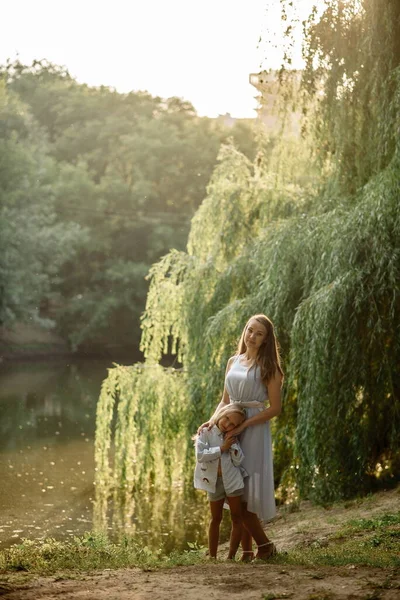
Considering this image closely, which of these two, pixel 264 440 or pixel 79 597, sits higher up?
pixel 264 440

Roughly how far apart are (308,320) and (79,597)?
5142 millimetres

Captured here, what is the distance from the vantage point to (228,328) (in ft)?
37.4

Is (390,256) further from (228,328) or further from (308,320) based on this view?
(228,328)

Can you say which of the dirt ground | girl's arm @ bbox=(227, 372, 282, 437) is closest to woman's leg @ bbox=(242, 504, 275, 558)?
the dirt ground

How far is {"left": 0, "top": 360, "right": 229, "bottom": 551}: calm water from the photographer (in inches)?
438

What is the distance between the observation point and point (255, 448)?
6352mm

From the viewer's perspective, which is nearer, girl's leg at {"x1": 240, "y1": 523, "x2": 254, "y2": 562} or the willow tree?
girl's leg at {"x1": 240, "y1": 523, "x2": 254, "y2": 562}

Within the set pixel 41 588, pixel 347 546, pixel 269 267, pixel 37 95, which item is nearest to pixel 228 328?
pixel 269 267

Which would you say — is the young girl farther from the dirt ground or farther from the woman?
the dirt ground

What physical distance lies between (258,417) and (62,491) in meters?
7.69

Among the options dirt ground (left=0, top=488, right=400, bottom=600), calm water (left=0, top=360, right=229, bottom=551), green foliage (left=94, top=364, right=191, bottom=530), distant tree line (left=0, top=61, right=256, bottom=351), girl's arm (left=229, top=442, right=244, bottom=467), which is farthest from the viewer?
distant tree line (left=0, top=61, right=256, bottom=351)

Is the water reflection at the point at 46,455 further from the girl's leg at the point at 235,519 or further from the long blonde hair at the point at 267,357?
the long blonde hair at the point at 267,357

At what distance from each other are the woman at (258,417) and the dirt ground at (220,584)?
370mm

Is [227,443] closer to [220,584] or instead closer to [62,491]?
[220,584]
